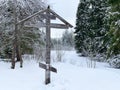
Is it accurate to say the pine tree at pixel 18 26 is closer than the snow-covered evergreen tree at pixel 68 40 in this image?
Yes

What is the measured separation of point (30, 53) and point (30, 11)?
2833 millimetres

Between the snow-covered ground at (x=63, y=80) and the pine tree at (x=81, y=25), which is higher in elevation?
the pine tree at (x=81, y=25)

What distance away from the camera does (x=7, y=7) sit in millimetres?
12219

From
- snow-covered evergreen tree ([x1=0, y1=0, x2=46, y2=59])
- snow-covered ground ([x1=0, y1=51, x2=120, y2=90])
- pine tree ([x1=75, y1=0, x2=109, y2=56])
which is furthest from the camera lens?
pine tree ([x1=75, y1=0, x2=109, y2=56])

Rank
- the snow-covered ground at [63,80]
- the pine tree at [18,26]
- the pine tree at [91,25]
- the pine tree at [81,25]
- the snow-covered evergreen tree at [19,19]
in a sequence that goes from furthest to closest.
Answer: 1. the pine tree at [81,25]
2. the pine tree at [91,25]
3. the snow-covered evergreen tree at [19,19]
4. the pine tree at [18,26]
5. the snow-covered ground at [63,80]

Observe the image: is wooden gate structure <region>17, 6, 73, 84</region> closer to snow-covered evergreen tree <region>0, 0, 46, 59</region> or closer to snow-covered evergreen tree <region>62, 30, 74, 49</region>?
snow-covered evergreen tree <region>0, 0, 46, 59</region>

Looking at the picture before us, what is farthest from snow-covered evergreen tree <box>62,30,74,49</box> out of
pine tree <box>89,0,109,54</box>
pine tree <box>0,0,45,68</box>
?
pine tree <box>0,0,45,68</box>

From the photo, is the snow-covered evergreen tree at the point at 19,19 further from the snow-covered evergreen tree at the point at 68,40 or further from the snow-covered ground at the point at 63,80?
the snow-covered evergreen tree at the point at 68,40

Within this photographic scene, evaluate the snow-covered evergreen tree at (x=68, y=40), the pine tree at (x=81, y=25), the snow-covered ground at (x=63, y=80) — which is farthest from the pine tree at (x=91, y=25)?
the snow-covered ground at (x=63, y=80)

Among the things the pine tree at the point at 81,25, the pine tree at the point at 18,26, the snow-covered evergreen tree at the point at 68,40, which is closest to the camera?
the pine tree at the point at 18,26

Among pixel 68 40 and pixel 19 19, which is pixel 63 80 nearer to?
pixel 19 19

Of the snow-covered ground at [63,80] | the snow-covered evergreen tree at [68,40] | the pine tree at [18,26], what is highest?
the pine tree at [18,26]

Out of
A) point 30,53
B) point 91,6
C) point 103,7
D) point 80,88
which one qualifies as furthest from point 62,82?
point 91,6

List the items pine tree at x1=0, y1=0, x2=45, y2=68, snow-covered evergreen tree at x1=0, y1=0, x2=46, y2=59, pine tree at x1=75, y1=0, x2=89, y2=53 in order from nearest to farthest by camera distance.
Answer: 1. pine tree at x1=0, y1=0, x2=45, y2=68
2. snow-covered evergreen tree at x1=0, y1=0, x2=46, y2=59
3. pine tree at x1=75, y1=0, x2=89, y2=53
